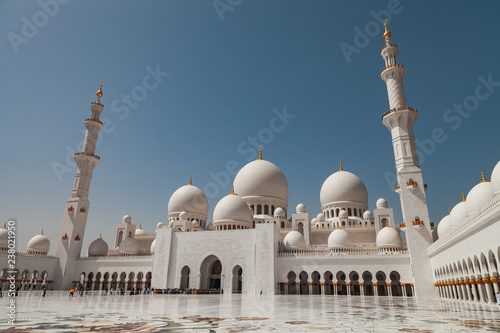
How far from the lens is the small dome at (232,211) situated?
28719mm

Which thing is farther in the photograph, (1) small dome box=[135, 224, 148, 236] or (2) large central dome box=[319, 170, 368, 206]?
(1) small dome box=[135, 224, 148, 236]

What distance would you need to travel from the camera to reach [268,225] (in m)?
25.3

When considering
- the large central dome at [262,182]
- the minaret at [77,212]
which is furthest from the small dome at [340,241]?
the minaret at [77,212]

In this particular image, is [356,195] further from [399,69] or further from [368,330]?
[368,330]

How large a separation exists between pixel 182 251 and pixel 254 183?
33.0 feet

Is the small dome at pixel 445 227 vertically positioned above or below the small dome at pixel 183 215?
below

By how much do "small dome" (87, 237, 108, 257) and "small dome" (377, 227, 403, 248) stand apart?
25873mm

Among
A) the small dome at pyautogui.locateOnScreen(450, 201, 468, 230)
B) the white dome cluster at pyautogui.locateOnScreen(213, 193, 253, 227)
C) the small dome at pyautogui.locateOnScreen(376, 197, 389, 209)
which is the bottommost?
the small dome at pyautogui.locateOnScreen(450, 201, 468, 230)

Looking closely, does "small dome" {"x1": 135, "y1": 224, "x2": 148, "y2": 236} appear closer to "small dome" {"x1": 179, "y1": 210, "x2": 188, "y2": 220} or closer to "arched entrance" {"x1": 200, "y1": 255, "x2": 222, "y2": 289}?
"small dome" {"x1": 179, "y1": 210, "x2": 188, "y2": 220}

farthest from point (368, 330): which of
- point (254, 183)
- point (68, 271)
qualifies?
point (68, 271)

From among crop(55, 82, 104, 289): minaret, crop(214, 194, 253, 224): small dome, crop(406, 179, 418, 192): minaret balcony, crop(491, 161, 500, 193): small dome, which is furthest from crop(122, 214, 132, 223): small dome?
crop(491, 161, 500, 193): small dome

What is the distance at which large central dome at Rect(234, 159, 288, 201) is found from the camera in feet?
108

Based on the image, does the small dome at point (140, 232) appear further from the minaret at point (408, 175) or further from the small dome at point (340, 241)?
the minaret at point (408, 175)

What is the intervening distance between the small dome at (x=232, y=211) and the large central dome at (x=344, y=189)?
8487 millimetres
